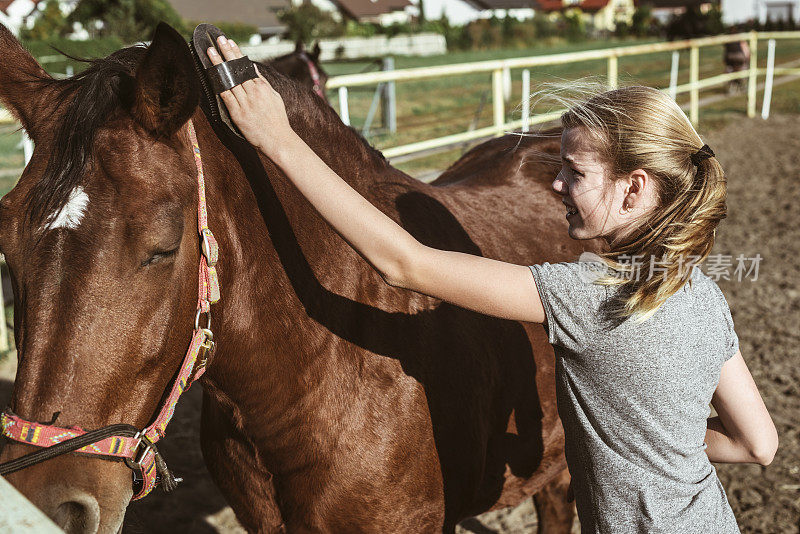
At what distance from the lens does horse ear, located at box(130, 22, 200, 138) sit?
1.37 meters

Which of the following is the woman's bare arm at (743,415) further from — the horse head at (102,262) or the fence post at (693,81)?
the fence post at (693,81)

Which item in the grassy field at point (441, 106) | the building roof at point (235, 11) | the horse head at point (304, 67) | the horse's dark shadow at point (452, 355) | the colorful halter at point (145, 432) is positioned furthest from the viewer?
the building roof at point (235, 11)

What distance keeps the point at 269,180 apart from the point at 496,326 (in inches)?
34.3

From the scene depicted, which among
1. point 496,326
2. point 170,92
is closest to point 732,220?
point 496,326

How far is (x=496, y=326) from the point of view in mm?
2250

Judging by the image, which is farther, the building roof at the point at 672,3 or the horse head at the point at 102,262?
the building roof at the point at 672,3

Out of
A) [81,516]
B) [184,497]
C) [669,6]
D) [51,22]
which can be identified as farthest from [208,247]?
[669,6]

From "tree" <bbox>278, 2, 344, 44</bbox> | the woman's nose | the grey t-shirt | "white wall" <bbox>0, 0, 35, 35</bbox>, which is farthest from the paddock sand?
"white wall" <bbox>0, 0, 35, 35</bbox>

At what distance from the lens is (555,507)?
3.04 m

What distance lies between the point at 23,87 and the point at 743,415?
1780mm

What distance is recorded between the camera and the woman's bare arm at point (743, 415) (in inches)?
65.7

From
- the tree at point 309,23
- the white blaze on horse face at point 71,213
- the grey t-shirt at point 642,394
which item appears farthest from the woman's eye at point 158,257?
the tree at point 309,23

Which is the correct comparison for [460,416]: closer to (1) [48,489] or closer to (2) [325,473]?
(2) [325,473]

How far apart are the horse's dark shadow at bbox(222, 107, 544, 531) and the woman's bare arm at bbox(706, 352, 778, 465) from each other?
66 centimetres
